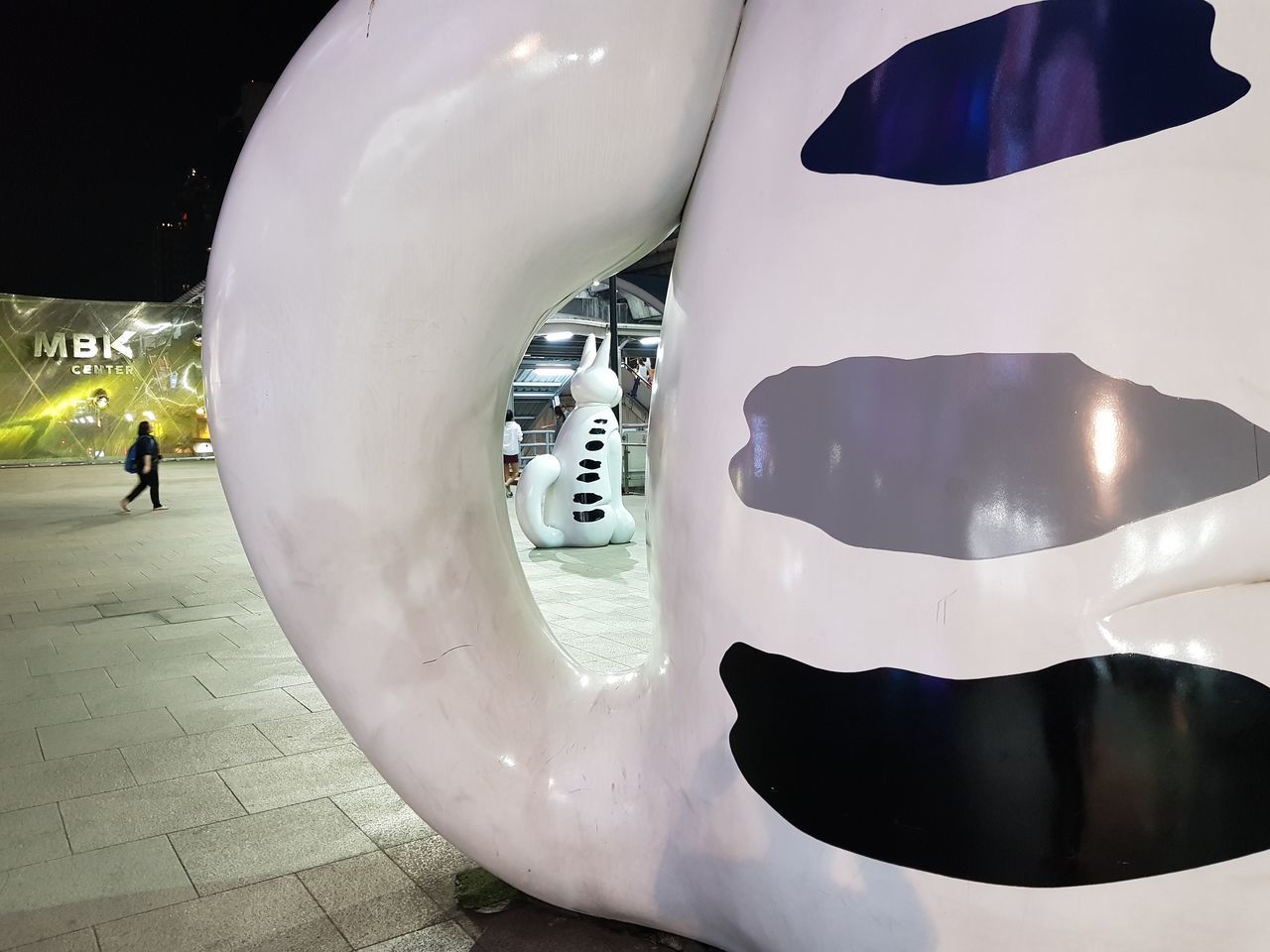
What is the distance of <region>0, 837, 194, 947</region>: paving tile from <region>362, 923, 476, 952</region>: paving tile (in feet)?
1.90

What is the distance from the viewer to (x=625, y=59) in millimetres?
1351

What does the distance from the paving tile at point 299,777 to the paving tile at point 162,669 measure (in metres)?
1.45

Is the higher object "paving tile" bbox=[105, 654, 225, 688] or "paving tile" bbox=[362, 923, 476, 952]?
"paving tile" bbox=[362, 923, 476, 952]

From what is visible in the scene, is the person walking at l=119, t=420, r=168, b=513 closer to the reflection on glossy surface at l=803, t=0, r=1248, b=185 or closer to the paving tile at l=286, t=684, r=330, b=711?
the paving tile at l=286, t=684, r=330, b=711

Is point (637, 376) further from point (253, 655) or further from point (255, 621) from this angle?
point (253, 655)

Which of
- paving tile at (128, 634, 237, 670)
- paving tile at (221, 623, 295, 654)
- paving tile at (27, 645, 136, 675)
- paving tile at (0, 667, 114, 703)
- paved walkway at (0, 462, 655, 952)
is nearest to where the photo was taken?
paved walkway at (0, 462, 655, 952)

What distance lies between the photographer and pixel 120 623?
5426mm

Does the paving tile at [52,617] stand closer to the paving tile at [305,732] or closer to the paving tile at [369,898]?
the paving tile at [305,732]

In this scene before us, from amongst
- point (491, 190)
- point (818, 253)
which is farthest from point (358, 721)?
point (818, 253)

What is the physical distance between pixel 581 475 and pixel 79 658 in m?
4.35

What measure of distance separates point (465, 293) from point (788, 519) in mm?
593

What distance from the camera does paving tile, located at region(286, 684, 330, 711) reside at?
367 centimetres

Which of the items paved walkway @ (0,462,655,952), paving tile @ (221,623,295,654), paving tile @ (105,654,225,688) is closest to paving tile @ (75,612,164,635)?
paved walkway @ (0,462,655,952)

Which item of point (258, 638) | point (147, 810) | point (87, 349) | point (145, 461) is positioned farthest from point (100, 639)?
point (87, 349)
